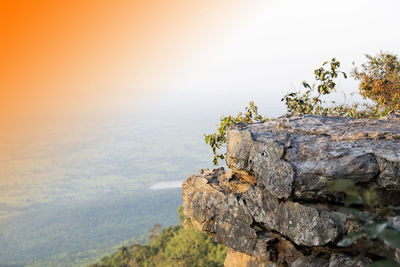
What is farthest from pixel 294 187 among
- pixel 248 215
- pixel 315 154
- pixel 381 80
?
pixel 381 80

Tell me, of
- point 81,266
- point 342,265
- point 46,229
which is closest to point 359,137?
point 342,265

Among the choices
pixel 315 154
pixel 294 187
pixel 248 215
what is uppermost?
pixel 315 154

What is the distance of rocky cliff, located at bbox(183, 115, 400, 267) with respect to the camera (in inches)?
294

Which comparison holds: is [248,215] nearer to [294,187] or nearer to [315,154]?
[294,187]

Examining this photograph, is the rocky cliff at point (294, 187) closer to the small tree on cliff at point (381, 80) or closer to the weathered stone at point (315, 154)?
the weathered stone at point (315, 154)

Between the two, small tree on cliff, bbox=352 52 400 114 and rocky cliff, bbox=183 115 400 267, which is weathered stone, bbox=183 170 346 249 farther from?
small tree on cliff, bbox=352 52 400 114

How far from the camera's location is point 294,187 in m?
7.90

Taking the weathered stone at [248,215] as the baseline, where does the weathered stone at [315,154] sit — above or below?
above

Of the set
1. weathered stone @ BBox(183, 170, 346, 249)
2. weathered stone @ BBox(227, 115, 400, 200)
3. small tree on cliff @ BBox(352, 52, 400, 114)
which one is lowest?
weathered stone @ BBox(183, 170, 346, 249)

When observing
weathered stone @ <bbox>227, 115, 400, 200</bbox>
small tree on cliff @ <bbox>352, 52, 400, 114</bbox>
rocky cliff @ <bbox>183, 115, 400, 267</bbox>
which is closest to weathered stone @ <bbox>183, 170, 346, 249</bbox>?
rocky cliff @ <bbox>183, 115, 400, 267</bbox>

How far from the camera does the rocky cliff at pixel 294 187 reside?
7.47m

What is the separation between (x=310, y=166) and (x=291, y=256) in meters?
2.15

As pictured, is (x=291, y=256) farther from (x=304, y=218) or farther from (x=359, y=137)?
(x=359, y=137)

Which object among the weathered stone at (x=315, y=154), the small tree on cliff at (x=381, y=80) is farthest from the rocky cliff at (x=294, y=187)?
the small tree on cliff at (x=381, y=80)
